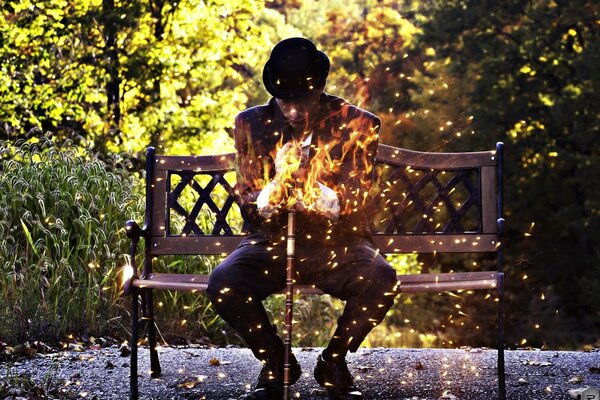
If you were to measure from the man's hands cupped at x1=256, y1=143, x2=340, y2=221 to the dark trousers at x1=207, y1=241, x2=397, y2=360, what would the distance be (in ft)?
0.85

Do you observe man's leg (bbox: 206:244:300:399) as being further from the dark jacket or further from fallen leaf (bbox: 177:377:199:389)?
fallen leaf (bbox: 177:377:199:389)

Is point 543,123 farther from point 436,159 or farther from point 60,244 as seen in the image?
point 436,159

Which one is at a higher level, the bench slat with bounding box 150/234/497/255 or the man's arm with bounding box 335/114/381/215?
the man's arm with bounding box 335/114/381/215

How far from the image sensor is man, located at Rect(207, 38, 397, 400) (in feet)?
15.3

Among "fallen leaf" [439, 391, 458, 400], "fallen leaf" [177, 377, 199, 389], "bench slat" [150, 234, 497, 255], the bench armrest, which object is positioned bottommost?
"fallen leaf" [177, 377, 199, 389]

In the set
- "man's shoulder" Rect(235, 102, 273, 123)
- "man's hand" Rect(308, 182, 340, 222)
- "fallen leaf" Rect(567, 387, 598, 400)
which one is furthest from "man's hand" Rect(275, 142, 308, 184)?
"fallen leaf" Rect(567, 387, 598, 400)

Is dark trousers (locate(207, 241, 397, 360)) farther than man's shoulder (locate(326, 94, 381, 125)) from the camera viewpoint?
No

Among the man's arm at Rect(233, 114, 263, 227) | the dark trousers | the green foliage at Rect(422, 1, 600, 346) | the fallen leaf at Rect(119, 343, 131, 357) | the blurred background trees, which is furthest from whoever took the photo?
the green foliage at Rect(422, 1, 600, 346)

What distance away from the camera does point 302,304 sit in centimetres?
903

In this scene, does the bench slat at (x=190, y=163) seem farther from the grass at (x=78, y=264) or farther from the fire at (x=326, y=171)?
the grass at (x=78, y=264)

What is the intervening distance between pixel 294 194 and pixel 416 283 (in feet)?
2.57

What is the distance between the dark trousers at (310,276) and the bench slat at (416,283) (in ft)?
0.51

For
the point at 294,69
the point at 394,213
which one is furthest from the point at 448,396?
the point at 294,69

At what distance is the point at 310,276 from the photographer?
486 centimetres
